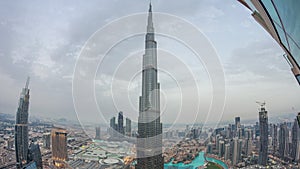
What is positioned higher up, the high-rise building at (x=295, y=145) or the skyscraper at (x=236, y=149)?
the high-rise building at (x=295, y=145)

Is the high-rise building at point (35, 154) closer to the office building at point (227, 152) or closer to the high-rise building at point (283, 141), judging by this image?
the office building at point (227, 152)

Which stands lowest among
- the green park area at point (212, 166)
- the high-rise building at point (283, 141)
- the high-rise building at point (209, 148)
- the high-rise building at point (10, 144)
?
the green park area at point (212, 166)

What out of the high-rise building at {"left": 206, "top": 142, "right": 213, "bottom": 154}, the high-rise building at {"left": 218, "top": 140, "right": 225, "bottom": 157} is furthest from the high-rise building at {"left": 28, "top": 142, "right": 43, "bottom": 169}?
the high-rise building at {"left": 218, "top": 140, "right": 225, "bottom": 157}

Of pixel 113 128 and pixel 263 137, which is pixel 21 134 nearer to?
pixel 113 128

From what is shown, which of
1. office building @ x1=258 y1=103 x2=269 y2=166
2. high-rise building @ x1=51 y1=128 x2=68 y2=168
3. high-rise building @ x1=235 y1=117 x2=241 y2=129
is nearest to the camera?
office building @ x1=258 y1=103 x2=269 y2=166

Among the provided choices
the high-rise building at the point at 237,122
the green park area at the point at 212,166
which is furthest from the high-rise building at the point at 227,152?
the green park area at the point at 212,166

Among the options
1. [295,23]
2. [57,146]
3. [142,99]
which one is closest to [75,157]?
[57,146]

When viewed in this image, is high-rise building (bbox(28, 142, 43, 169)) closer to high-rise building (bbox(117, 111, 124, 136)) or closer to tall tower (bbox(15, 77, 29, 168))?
tall tower (bbox(15, 77, 29, 168))
